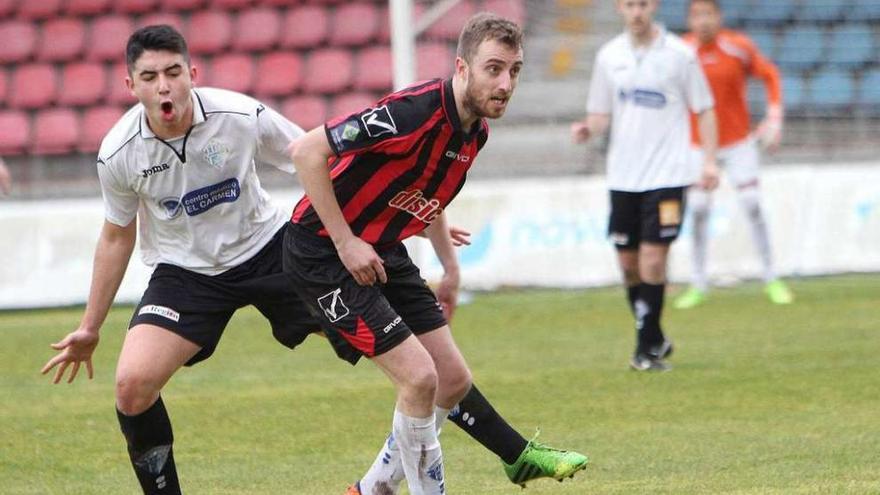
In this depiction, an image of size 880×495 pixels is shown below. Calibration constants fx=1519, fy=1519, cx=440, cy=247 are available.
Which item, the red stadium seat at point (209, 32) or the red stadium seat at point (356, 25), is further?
the red stadium seat at point (209, 32)

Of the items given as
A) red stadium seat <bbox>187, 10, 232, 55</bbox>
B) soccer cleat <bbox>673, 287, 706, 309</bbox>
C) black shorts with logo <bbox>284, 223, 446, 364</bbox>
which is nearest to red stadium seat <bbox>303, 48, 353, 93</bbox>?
red stadium seat <bbox>187, 10, 232, 55</bbox>

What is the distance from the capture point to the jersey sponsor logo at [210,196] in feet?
19.3

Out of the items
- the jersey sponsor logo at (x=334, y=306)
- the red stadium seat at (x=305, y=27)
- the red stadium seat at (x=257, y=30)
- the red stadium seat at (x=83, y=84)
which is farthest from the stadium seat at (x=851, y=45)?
the jersey sponsor logo at (x=334, y=306)

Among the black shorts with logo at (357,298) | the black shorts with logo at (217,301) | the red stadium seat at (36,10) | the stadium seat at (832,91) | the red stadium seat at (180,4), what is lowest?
the stadium seat at (832,91)

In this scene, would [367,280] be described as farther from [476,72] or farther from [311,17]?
[311,17]

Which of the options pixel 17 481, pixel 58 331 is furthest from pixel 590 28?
pixel 17 481

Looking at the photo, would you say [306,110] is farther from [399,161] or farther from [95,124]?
[399,161]

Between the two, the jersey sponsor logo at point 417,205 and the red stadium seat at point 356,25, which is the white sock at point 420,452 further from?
the red stadium seat at point 356,25

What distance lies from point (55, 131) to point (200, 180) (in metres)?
11.9

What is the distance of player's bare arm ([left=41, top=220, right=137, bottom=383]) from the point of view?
5730mm

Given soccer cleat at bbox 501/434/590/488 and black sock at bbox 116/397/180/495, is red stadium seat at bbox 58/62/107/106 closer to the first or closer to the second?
black sock at bbox 116/397/180/495

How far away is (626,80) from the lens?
30.8 feet

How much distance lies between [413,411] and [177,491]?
1048 mm

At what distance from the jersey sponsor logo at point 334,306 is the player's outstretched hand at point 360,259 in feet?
0.47
